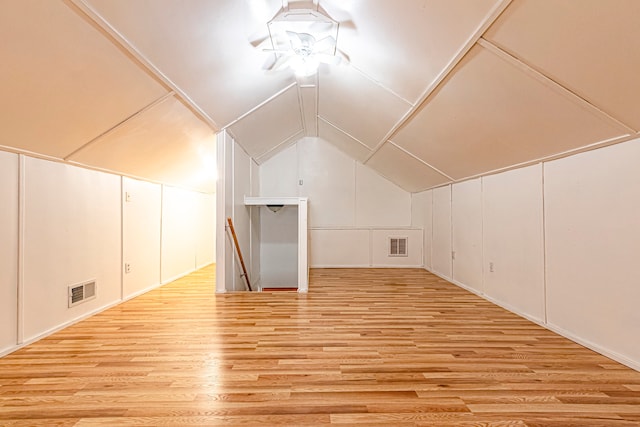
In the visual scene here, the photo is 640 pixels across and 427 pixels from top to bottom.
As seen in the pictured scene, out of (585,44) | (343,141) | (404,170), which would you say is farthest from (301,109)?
(585,44)

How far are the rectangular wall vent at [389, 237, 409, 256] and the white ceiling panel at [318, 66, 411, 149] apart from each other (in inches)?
95.5

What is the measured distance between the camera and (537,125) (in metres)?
2.92

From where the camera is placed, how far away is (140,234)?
16.2ft

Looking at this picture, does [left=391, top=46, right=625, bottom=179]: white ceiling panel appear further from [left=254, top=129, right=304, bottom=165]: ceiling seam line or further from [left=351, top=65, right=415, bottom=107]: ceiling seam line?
[left=254, top=129, right=304, bottom=165]: ceiling seam line

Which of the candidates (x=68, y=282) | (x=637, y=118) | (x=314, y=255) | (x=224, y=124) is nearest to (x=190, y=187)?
(x=224, y=124)

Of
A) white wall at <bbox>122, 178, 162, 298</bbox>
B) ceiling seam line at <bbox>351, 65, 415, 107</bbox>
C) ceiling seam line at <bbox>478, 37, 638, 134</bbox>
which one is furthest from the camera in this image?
white wall at <bbox>122, 178, 162, 298</bbox>

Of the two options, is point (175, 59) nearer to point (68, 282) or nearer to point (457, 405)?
point (68, 282)

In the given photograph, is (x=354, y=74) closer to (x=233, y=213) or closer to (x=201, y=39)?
(x=201, y=39)

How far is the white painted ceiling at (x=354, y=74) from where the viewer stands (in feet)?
6.42

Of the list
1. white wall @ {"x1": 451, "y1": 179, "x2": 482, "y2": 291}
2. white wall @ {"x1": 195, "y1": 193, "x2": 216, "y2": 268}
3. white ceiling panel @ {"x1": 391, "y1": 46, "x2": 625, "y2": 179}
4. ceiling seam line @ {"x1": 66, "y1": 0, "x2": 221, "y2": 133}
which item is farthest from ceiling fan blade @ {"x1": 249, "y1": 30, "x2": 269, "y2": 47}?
white wall @ {"x1": 195, "y1": 193, "x2": 216, "y2": 268}

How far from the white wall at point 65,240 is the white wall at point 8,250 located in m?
0.10

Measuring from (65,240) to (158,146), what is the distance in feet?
4.80

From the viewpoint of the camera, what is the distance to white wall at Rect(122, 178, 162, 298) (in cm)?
459

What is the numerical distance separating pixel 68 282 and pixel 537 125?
471 cm
